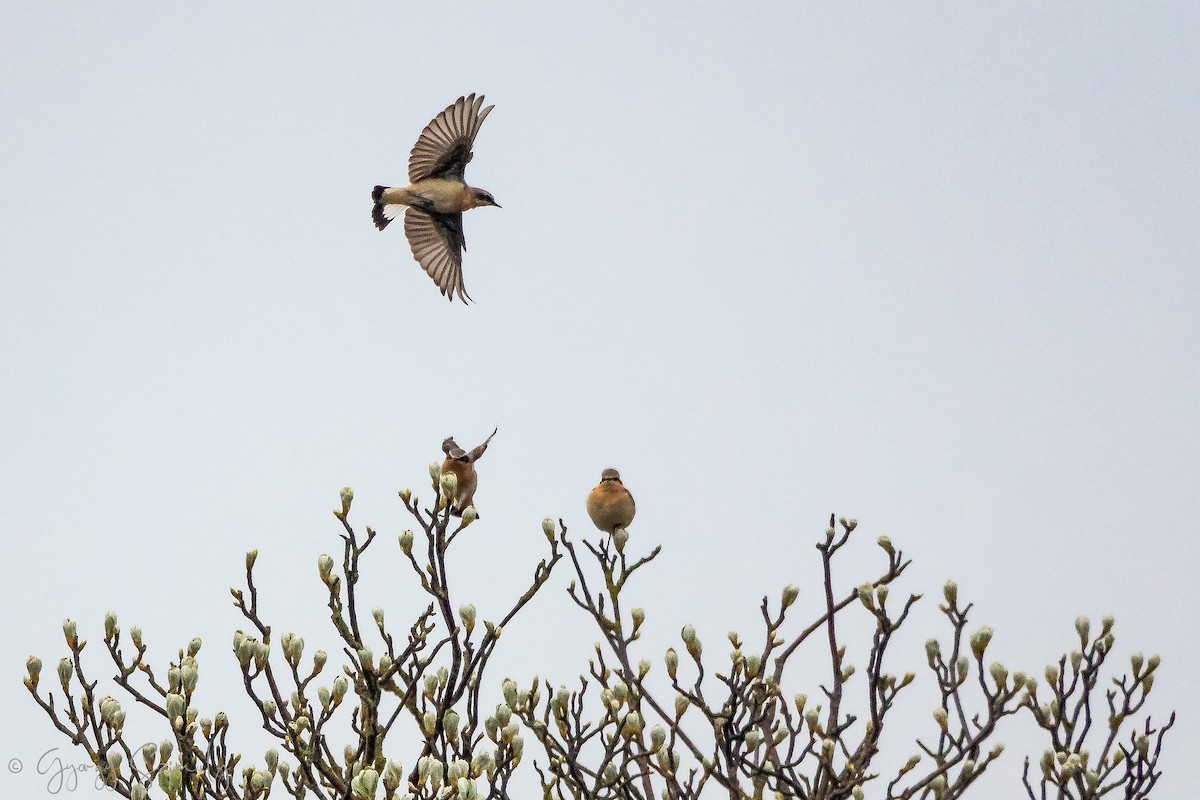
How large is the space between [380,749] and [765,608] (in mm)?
1879

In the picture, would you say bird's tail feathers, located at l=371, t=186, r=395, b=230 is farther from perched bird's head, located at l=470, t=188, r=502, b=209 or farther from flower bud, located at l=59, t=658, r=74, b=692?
flower bud, located at l=59, t=658, r=74, b=692

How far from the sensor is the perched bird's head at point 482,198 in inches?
410

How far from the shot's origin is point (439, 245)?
1058 cm

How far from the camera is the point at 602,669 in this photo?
6324mm

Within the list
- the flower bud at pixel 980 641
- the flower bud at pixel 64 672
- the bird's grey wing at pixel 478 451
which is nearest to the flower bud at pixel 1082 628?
the flower bud at pixel 980 641

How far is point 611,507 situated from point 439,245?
15.1 feet

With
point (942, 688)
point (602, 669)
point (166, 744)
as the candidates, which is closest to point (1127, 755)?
point (942, 688)

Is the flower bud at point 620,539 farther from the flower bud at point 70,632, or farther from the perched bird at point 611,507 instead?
the flower bud at point 70,632

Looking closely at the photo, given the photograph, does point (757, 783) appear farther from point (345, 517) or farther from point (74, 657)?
point (74, 657)

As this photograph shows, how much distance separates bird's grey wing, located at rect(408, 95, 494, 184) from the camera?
9969mm

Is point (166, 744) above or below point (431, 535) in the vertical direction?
below

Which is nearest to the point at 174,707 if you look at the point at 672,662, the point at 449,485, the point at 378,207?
the point at 449,485

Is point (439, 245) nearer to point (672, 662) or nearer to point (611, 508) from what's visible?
point (611, 508)

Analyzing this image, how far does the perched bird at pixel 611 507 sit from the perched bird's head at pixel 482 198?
4422mm
